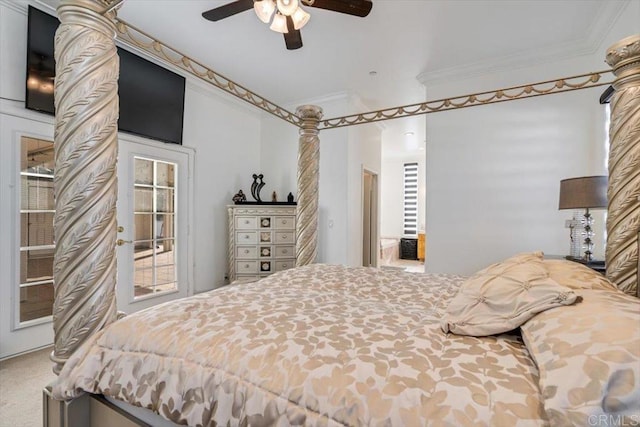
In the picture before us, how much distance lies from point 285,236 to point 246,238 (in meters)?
0.53

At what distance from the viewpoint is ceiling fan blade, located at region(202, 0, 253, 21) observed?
196 cm

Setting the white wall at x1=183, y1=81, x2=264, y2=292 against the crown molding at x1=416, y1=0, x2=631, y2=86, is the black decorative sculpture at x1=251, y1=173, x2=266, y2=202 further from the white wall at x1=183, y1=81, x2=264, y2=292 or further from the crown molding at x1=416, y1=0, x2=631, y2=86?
the crown molding at x1=416, y1=0, x2=631, y2=86

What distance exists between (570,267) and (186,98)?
4.13m

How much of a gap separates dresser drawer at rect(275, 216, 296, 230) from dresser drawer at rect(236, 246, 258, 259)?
0.45 meters

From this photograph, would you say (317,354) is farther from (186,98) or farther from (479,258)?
(186,98)

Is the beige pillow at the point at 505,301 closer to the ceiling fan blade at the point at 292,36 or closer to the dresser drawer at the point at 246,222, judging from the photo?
the ceiling fan blade at the point at 292,36

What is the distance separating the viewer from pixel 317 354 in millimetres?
824

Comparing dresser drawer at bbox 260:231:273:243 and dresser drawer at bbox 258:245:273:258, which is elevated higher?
dresser drawer at bbox 260:231:273:243

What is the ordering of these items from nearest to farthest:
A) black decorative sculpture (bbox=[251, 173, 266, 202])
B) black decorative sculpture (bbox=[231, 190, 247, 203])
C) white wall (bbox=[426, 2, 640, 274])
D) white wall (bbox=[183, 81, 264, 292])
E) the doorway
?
1. white wall (bbox=[426, 2, 640, 274])
2. white wall (bbox=[183, 81, 264, 292])
3. black decorative sculpture (bbox=[231, 190, 247, 203])
4. black decorative sculpture (bbox=[251, 173, 266, 202])
5. the doorway

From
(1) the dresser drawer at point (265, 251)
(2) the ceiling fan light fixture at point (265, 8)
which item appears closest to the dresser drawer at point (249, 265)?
(1) the dresser drawer at point (265, 251)

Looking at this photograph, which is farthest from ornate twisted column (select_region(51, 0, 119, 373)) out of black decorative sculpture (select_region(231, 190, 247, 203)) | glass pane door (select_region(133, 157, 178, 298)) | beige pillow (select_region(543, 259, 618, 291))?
black decorative sculpture (select_region(231, 190, 247, 203))

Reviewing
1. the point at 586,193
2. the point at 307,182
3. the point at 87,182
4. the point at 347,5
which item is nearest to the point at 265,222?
the point at 307,182

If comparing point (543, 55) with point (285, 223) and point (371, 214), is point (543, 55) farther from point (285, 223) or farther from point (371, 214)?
point (285, 223)

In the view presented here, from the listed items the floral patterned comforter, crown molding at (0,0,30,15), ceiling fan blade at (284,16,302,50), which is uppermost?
crown molding at (0,0,30,15)
